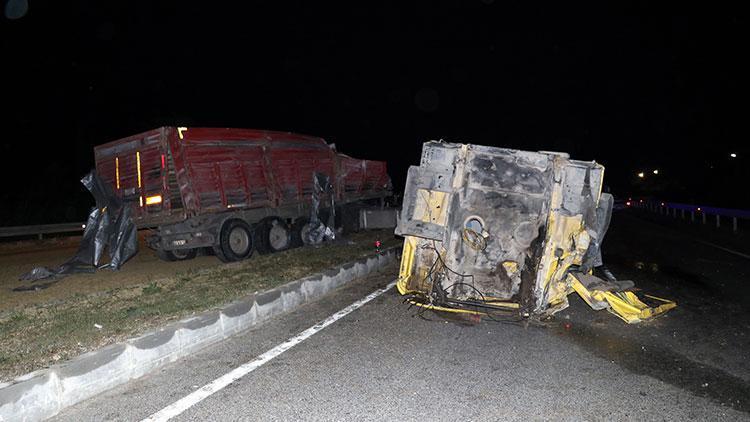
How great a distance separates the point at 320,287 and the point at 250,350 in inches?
110

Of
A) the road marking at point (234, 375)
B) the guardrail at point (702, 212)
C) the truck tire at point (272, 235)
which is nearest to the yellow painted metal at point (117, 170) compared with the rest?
the truck tire at point (272, 235)

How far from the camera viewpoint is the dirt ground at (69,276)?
8039mm

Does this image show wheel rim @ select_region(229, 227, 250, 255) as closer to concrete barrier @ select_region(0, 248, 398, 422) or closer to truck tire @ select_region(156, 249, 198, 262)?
truck tire @ select_region(156, 249, 198, 262)

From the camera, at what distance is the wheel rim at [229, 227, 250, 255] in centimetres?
1121

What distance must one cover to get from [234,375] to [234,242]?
703cm

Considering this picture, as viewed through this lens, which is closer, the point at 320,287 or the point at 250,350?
the point at 250,350

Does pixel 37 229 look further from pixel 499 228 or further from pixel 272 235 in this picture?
pixel 499 228

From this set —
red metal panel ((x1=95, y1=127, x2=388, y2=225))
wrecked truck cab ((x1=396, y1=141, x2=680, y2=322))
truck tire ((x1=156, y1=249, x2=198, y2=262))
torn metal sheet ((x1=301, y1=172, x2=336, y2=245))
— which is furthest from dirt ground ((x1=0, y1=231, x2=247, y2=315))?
wrecked truck cab ((x1=396, y1=141, x2=680, y2=322))

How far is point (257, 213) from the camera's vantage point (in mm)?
11875

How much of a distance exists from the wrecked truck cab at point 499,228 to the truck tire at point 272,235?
5399 millimetres

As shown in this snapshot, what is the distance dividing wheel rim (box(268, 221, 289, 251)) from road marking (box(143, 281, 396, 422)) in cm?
560

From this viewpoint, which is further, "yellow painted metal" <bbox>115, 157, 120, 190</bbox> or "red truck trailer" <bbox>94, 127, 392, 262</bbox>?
"yellow painted metal" <bbox>115, 157, 120, 190</bbox>

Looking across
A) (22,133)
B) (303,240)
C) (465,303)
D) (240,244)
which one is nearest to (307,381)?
(465,303)

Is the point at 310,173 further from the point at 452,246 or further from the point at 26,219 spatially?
the point at 26,219
